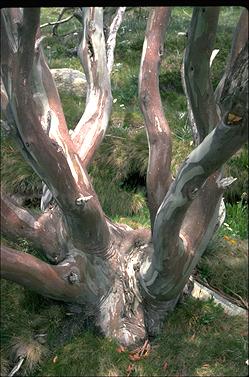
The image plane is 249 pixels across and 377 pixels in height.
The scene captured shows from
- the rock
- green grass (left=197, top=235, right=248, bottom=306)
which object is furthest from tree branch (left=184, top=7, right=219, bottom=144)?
the rock

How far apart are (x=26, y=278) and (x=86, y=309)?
0.72 metres

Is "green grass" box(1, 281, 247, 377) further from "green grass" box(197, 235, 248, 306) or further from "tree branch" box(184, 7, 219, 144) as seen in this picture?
"tree branch" box(184, 7, 219, 144)

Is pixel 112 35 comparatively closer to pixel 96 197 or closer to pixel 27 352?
pixel 96 197

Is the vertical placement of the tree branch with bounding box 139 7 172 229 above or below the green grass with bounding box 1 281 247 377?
above

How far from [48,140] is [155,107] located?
1161mm

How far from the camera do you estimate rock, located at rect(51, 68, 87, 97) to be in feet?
25.9

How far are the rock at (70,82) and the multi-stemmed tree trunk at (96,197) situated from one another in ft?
12.7

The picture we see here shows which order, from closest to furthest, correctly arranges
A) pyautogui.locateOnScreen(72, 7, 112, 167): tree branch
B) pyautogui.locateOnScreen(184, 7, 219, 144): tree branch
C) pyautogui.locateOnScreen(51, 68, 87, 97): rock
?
pyautogui.locateOnScreen(184, 7, 219, 144): tree branch, pyautogui.locateOnScreen(72, 7, 112, 167): tree branch, pyautogui.locateOnScreen(51, 68, 87, 97): rock

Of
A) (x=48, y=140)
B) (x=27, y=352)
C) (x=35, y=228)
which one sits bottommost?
(x=27, y=352)

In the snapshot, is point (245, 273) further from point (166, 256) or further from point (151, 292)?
point (166, 256)

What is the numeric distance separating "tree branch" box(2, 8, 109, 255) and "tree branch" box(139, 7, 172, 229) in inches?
20.4

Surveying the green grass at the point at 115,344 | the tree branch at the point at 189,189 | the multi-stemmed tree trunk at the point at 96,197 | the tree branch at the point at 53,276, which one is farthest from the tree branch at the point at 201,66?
the green grass at the point at 115,344

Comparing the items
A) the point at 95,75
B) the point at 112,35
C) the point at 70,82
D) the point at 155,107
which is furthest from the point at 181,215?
the point at 70,82

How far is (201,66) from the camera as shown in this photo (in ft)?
8.11
